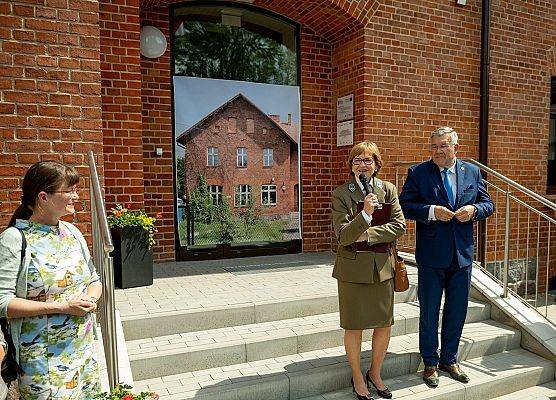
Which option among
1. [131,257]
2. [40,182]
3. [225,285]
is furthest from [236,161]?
[40,182]

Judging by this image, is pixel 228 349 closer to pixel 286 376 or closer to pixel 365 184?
pixel 286 376

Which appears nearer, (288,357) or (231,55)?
(288,357)

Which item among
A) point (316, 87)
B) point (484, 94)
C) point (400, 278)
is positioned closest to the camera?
point (400, 278)

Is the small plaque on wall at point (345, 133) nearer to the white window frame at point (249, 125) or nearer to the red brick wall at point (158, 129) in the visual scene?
the white window frame at point (249, 125)

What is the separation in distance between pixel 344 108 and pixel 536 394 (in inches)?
143

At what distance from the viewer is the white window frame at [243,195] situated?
545 cm

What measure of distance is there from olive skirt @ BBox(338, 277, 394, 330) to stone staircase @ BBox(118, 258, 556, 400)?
528 millimetres

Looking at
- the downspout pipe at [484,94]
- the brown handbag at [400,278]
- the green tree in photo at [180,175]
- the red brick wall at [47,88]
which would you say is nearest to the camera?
the brown handbag at [400,278]

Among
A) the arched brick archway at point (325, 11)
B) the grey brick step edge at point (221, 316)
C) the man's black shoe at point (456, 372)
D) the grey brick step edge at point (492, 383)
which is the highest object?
the arched brick archway at point (325, 11)

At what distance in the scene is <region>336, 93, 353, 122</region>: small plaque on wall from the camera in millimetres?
5547

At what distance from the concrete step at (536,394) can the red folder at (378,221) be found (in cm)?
159

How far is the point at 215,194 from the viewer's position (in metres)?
5.32

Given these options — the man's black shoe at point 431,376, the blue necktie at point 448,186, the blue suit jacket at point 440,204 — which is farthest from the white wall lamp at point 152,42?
the man's black shoe at point 431,376

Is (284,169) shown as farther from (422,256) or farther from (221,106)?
(422,256)
